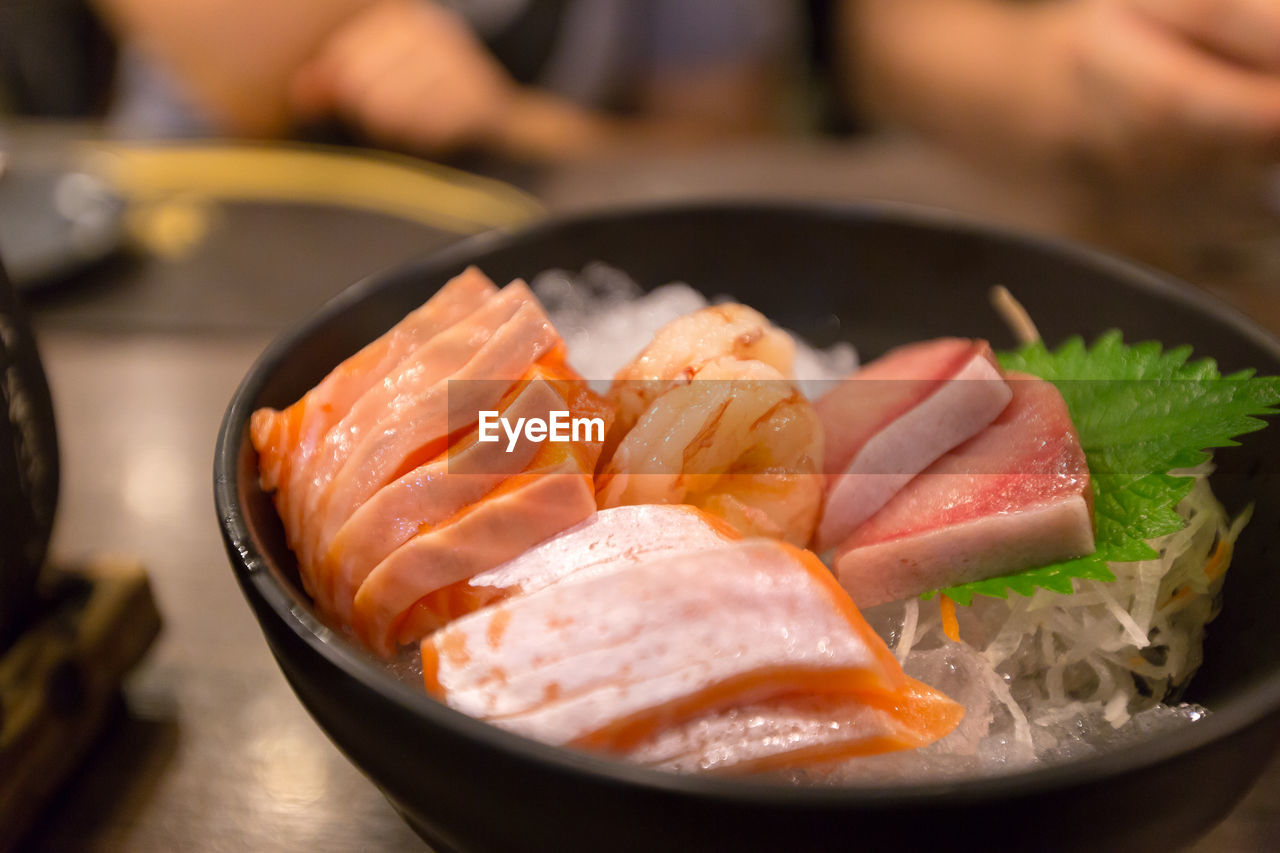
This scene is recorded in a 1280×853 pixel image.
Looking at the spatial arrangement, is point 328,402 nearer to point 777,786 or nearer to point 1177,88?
point 777,786

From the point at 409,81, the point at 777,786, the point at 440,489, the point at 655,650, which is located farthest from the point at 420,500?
the point at 409,81

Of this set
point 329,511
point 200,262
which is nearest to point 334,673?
point 329,511

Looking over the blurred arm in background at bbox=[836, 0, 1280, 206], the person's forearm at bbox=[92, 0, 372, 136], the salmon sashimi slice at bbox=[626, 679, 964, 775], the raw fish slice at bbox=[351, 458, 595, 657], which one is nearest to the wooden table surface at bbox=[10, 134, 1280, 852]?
the blurred arm in background at bbox=[836, 0, 1280, 206]

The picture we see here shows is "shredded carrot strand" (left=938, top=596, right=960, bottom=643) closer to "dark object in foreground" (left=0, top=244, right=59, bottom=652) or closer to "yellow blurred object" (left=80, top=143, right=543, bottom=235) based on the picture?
"dark object in foreground" (left=0, top=244, right=59, bottom=652)

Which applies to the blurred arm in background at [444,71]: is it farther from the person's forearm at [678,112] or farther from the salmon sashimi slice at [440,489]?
the salmon sashimi slice at [440,489]

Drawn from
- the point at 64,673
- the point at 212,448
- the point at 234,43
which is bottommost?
the point at 212,448

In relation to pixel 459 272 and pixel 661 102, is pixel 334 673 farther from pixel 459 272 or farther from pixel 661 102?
pixel 661 102

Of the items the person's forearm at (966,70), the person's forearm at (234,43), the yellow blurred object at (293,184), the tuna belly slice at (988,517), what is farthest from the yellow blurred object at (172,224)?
the person's forearm at (966,70)
